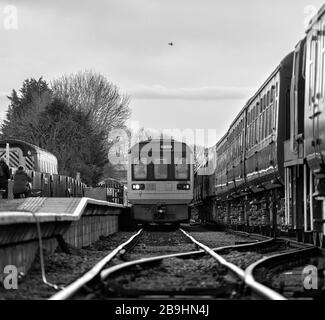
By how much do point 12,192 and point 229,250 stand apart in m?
11.8

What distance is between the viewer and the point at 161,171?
29828mm

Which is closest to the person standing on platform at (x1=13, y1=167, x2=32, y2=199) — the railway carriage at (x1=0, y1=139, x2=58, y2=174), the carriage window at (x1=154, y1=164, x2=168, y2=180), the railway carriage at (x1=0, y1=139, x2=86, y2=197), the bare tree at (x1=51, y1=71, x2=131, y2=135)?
the railway carriage at (x1=0, y1=139, x2=86, y2=197)

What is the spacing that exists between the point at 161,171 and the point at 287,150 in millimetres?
14079

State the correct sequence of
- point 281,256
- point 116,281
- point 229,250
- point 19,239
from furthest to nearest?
point 229,250
point 281,256
point 19,239
point 116,281

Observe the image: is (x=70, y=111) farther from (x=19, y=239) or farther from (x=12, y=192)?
(x=19, y=239)

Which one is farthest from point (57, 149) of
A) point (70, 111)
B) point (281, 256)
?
point (281, 256)

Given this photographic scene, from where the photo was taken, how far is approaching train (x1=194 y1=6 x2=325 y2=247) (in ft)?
39.4

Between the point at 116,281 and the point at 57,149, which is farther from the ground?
the point at 57,149

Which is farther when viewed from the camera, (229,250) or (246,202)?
(246,202)

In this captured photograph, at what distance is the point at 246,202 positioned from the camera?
1011 inches

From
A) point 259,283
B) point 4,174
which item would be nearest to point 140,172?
point 4,174

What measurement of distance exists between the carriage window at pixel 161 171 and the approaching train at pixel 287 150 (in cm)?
230

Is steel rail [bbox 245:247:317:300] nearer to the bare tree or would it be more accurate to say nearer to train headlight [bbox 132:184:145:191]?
train headlight [bbox 132:184:145:191]

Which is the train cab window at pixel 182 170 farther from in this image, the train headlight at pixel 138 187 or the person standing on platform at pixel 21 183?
the person standing on platform at pixel 21 183
